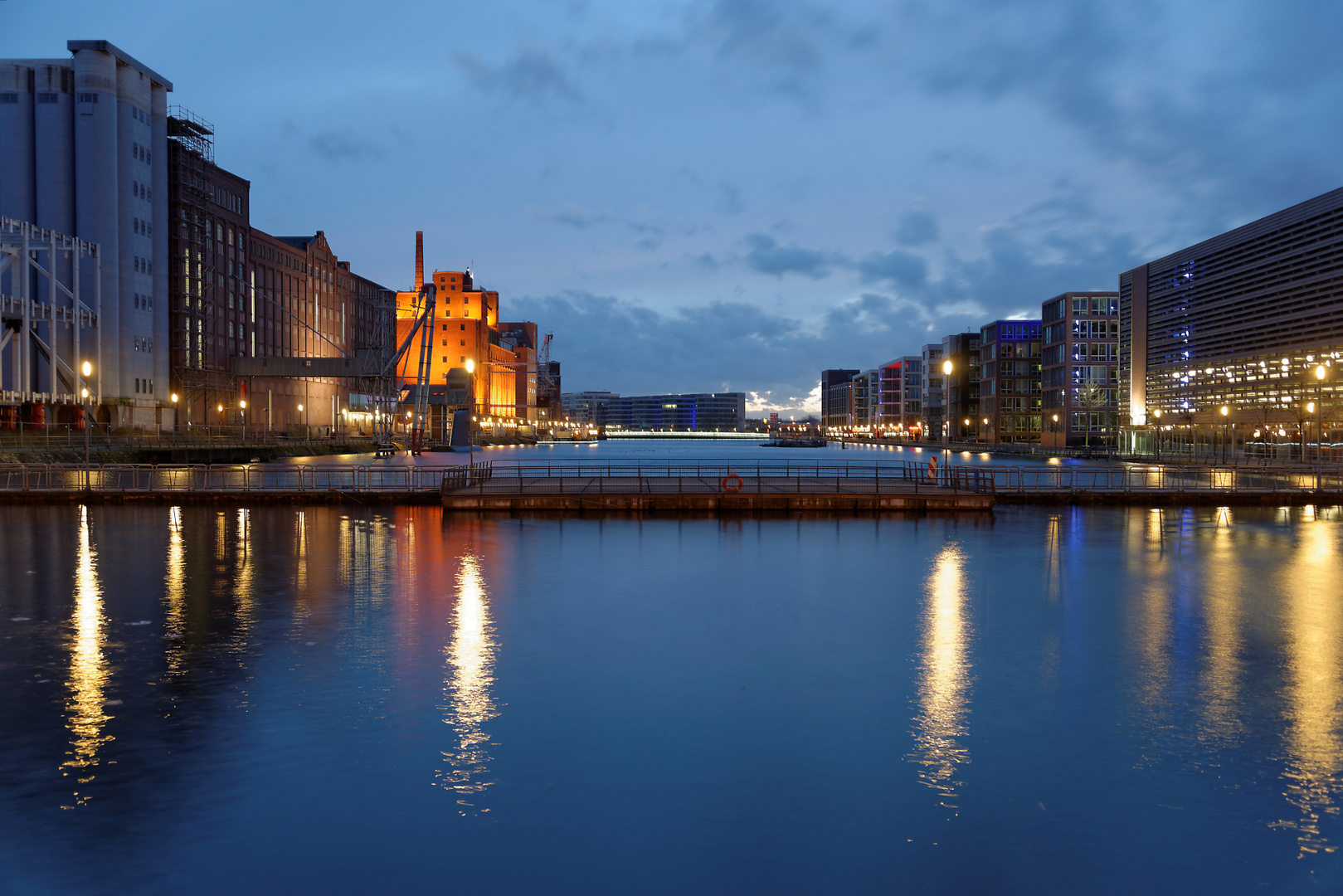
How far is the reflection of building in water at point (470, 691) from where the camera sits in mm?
10938

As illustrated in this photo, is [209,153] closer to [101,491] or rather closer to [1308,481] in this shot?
[101,491]

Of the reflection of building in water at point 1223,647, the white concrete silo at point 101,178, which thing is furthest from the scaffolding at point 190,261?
the reflection of building in water at point 1223,647

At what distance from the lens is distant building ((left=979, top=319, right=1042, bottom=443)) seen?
16762 cm

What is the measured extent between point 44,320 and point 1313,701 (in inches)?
3535

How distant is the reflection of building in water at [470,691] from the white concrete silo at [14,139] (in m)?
86.3

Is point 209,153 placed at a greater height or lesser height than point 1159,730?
greater

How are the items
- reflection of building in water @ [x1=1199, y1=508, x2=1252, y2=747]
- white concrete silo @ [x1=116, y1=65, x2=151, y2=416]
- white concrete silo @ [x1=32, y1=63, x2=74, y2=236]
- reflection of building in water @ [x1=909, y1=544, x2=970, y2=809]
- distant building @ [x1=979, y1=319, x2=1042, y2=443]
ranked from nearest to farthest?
1. reflection of building in water @ [x1=909, y1=544, x2=970, y2=809]
2. reflection of building in water @ [x1=1199, y1=508, x2=1252, y2=747]
3. white concrete silo @ [x1=32, y1=63, x2=74, y2=236]
4. white concrete silo @ [x1=116, y1=65, x2=151, y2=416]
5. distant building @ [x1=979, y1=319, x2=1042, y2=443]

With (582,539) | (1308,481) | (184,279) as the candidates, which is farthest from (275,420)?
(1308,481)

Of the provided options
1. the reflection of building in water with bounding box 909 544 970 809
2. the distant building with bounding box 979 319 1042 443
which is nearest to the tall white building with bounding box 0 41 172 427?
the reflection of building in water with bounding box 909 544 970 809

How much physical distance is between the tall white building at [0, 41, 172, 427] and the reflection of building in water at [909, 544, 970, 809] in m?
84.0

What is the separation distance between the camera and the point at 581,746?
477 inches

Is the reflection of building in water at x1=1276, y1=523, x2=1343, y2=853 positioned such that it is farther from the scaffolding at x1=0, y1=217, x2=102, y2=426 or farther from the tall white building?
the tall white building

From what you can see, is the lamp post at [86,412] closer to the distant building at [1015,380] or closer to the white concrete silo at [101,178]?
the white concrete silo at [101,178]

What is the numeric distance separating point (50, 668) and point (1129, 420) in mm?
148980
